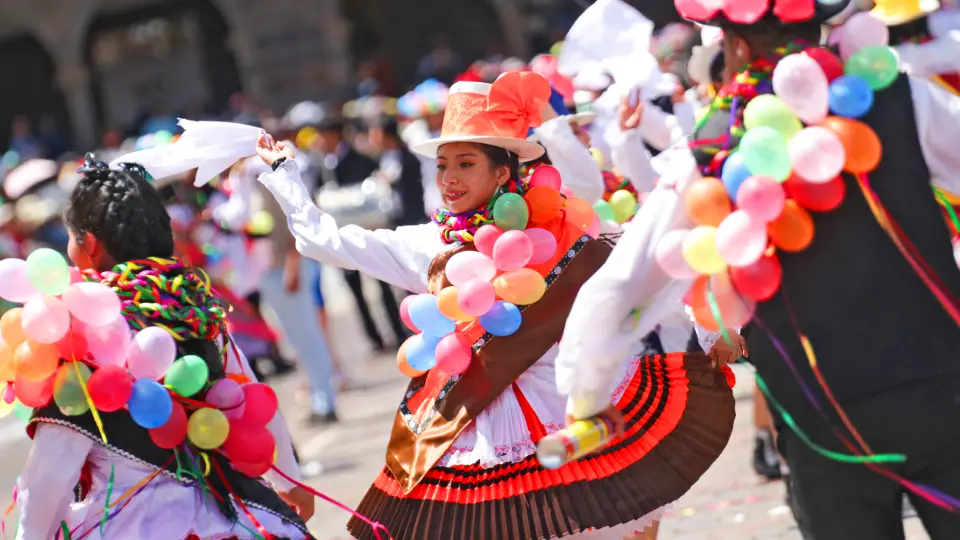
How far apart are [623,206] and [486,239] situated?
1858 mm

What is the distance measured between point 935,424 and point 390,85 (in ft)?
84.7

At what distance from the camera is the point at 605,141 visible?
7.72 metres

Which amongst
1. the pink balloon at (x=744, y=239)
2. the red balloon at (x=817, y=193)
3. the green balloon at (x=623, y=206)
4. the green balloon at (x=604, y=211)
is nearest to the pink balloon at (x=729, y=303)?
the pink balloon at (x=744, y=239)

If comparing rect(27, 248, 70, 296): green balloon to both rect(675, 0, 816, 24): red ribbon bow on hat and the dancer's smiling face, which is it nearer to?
the dancer's smiling face

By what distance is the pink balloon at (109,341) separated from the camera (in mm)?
4320

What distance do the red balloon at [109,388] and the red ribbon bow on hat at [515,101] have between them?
143 centimetres

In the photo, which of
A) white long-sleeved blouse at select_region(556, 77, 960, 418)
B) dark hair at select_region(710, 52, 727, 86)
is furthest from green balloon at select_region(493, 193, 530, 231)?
dark hair at select_region(710, 52, 727, 86)

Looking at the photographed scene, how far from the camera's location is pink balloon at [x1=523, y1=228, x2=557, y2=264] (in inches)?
192

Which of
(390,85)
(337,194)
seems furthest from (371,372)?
(390,85)

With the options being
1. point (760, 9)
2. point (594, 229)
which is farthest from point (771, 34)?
point (594, 229)

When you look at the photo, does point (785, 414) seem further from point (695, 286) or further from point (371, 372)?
point (371, 372)

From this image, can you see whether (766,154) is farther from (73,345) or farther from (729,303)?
(73,345)

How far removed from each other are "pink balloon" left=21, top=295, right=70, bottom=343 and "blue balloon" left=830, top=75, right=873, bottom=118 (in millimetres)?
2134

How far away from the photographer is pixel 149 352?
432cm
